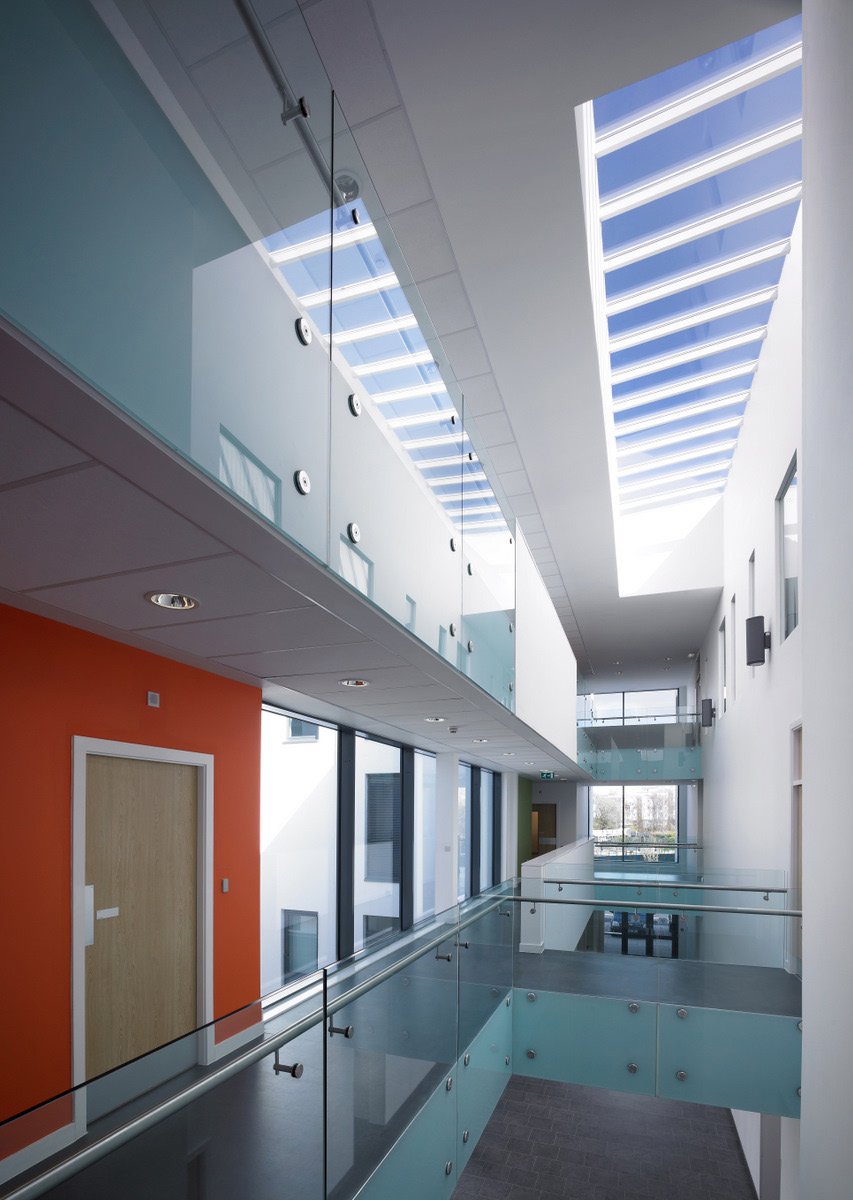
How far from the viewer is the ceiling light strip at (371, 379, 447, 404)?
385 centimetres

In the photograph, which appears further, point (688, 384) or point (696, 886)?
point (688, 384)

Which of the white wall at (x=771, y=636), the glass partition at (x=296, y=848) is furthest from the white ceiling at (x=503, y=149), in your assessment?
the glass partition at (x=296, y=848)

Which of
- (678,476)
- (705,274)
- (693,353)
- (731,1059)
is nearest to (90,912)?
(731,1059)

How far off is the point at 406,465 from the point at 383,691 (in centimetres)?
246

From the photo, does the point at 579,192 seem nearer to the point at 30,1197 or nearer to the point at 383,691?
the point at 383,691

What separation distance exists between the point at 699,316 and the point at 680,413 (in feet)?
7.65

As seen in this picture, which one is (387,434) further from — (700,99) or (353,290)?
(700,99)

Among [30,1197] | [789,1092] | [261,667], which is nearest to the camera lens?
[30,1197]

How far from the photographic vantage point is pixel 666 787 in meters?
26.3

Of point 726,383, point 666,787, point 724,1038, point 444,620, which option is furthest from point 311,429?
point 666,787

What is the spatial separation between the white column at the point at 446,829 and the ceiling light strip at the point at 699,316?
6.83 m

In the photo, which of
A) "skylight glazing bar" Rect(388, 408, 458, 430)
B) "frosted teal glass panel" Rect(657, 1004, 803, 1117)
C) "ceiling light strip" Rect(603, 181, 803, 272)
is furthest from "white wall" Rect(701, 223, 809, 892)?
"skylight glazing bar" Rect(388, 408, 458, 430)

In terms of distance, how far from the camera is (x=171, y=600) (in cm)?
365

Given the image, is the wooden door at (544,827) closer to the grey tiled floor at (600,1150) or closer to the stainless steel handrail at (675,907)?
the grey tiled floor at (600,1150)
